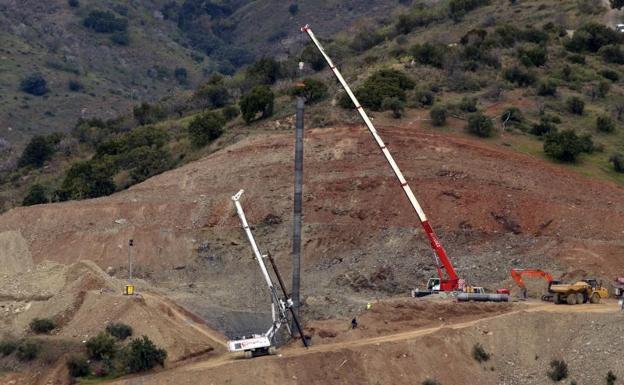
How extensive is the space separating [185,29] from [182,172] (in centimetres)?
12648

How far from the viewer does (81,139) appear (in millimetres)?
98875

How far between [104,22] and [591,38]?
8916cm

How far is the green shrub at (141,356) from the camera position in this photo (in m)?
43.3

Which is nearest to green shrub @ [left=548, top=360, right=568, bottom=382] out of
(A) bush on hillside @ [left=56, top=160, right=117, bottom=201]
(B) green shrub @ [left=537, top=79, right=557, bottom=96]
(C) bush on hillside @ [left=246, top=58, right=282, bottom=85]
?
(A) bush on hillside @ [left=56, top=160, right=117, bottom=201]

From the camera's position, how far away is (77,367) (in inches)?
1716

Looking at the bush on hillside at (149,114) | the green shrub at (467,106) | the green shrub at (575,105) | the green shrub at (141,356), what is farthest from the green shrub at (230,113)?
the green shrub at (141,356)

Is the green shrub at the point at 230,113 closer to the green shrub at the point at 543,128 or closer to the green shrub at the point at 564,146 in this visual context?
the green shrub at the point at 543,128

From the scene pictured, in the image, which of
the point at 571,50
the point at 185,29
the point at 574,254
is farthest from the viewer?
the point at 185,29

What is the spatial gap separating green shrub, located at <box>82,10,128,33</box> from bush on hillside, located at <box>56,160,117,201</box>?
90245 millimetres

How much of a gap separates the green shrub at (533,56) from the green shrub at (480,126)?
567 inches

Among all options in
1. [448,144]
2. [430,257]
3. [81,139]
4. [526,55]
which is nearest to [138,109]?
[81,139]

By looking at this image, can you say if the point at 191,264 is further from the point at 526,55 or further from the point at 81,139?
the point at 81,139

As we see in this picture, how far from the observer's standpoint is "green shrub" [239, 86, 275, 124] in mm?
74125

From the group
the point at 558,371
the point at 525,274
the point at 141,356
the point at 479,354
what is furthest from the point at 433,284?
the point at 141,356
